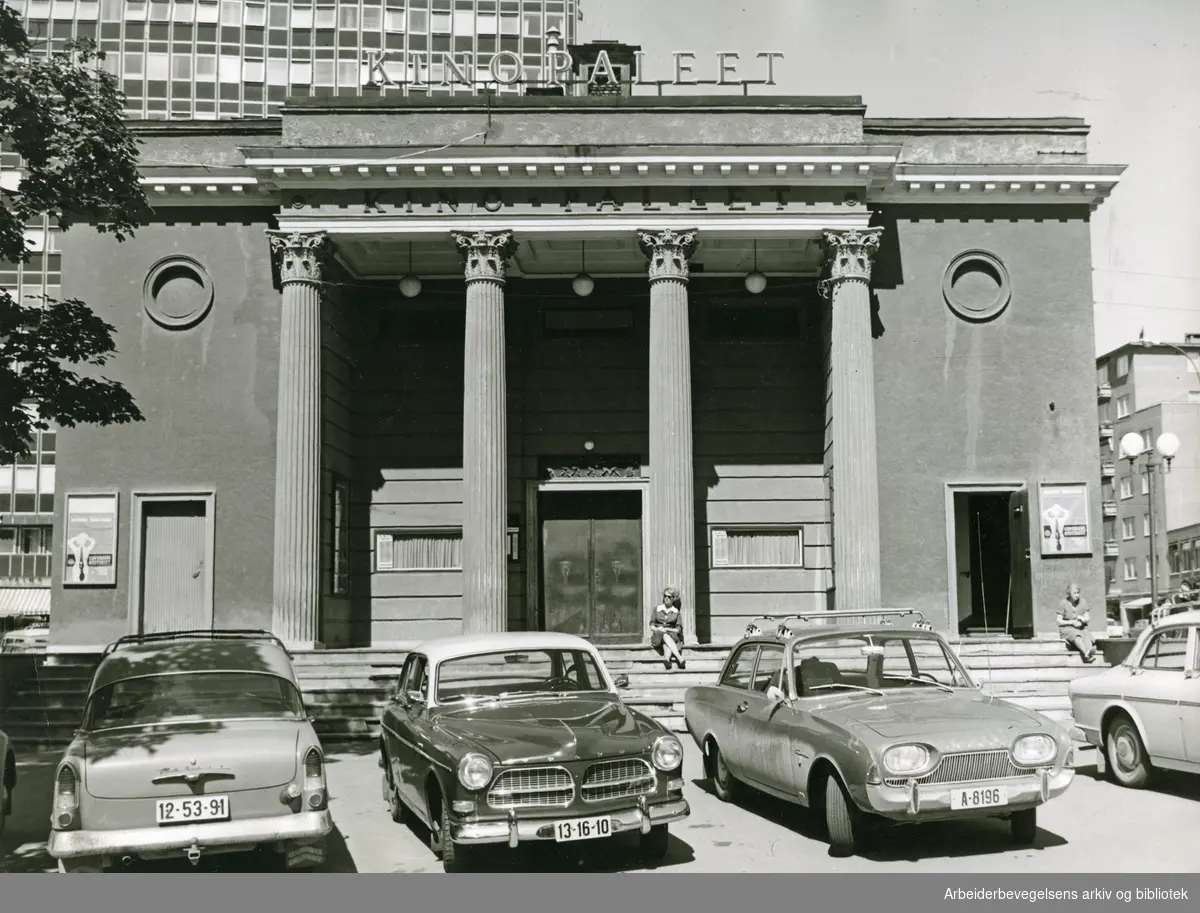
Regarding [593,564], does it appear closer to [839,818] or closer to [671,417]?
[671,417]

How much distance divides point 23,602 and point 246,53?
23.1 metres

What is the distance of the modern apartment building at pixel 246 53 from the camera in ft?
145

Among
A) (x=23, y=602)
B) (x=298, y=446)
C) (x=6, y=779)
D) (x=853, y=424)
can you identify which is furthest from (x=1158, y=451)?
(x=23, y=602)

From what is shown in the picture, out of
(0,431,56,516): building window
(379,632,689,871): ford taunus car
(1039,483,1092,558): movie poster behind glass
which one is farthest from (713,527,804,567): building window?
(0,431,56,516): building window

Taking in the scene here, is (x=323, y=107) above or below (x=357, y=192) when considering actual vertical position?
above

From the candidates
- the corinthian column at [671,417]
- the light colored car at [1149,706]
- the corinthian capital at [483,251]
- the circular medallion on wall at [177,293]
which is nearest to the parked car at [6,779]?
the light colored car at [1149,706]

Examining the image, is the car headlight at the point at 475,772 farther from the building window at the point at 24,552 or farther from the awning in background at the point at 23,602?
the building window at the point at 24,552

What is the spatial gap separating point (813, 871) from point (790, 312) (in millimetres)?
17300

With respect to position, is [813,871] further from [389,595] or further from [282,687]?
[389,595]

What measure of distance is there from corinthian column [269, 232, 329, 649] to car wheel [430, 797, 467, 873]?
38.4 feet

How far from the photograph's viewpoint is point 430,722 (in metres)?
9.34

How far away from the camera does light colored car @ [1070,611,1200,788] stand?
1041 centimetres

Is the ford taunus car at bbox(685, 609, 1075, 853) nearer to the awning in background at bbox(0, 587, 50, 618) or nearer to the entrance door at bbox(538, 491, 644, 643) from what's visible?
the entrance door at bbox(538, 491, 644, 643)
